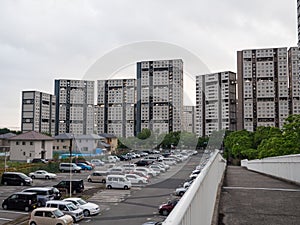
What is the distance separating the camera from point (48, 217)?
8094mm

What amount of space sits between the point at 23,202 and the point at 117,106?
6.85 meters

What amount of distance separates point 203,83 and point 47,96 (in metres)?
22.1

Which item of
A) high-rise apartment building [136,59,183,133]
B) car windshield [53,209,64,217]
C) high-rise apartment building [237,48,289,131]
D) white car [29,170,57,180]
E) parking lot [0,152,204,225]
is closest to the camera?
car windshield [53,209,64,217]

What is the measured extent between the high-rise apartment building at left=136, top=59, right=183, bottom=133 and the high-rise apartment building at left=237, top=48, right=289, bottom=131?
21.0m

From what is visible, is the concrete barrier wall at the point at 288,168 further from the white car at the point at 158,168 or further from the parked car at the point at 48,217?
the white car at the point at 158,168

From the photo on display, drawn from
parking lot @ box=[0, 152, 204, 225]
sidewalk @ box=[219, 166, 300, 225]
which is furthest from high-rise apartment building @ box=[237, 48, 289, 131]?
sidewalk @ box=[219, 166, 300, 225]

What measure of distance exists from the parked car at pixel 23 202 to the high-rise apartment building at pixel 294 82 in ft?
104

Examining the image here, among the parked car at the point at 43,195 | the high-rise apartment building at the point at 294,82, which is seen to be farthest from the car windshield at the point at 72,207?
the high-rise apartment building at the point at 294,82

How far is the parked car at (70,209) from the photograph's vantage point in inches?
342

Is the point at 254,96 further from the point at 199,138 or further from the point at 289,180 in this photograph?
the point at 289,180

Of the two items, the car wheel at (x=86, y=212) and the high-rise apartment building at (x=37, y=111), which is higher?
the high-rise apartment building at (x=37, y=111)

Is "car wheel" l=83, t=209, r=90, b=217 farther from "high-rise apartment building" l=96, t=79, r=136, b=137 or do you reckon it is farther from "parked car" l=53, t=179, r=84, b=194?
"high-rise apartment building" l=96, t=79, r=136, b=137

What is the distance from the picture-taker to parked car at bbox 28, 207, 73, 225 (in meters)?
7.97

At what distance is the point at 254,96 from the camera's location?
118ft
